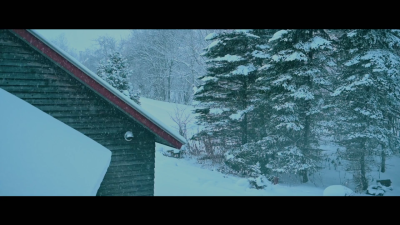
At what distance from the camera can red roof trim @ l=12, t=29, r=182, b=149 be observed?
4316 millimetres

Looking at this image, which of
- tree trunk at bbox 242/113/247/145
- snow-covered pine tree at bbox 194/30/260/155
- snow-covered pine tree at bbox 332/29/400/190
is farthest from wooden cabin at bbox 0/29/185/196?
snow-covered pine tree at bbox 332/29/400/190

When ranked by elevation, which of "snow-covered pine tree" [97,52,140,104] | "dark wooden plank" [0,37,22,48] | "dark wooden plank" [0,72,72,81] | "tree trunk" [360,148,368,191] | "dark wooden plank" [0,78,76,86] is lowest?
"tree trunk" [360,148,368,191]

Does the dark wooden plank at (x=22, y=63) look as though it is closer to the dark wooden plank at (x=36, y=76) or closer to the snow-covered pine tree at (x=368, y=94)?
the dark wooden plank at (x=36, y=76)

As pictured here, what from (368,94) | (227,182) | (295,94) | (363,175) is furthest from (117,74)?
(363,175)

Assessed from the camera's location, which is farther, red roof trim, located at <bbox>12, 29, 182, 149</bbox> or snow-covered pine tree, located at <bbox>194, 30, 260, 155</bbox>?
snow-covered pine tree, located at <bbox>194, 30, 260, 155</bbox>

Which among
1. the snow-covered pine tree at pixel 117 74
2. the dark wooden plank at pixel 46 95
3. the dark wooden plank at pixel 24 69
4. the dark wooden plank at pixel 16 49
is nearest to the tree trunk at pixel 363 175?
the dark wooden plank at pixel 46 95

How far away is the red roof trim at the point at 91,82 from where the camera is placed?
432 cm

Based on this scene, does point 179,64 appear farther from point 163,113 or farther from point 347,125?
point 347,125

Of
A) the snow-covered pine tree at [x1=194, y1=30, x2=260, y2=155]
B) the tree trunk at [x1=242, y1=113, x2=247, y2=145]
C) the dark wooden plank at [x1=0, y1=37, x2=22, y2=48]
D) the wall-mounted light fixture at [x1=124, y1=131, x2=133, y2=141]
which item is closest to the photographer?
the dark wooden plank at [x1=0, y1=37, x2=22, y2=48]

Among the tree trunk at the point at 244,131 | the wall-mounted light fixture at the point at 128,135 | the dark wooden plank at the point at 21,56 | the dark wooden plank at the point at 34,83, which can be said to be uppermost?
the dark wooden plank at the point at 21,56

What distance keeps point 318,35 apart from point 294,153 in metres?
4.59

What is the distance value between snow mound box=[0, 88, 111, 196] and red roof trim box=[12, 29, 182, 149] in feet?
2.86

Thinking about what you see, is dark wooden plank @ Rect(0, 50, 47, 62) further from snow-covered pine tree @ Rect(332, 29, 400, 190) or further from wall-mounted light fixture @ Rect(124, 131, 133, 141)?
snow-covered pine tree @ Rect(332, 29, 400, 190)

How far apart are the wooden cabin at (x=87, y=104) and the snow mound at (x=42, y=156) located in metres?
0.24
